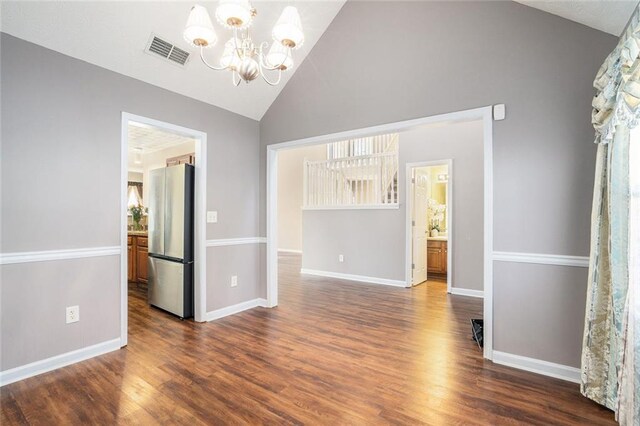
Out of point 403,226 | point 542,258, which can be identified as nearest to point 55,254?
point 542,258

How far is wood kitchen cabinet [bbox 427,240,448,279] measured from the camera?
6.22 metres

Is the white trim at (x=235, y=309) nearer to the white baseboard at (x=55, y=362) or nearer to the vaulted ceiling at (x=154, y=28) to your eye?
the white baseboard at (x=55, y=362)

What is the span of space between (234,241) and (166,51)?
221cm

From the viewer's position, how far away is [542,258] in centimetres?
235

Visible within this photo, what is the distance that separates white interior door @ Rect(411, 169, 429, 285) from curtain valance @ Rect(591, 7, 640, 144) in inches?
136

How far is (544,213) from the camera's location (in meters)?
2.34

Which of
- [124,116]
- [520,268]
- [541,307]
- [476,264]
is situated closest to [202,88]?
[124,116]

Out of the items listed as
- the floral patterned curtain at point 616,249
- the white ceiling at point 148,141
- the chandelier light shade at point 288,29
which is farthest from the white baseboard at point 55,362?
the floral patterned curtain at point 616,249

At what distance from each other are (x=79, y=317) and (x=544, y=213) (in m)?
4.00

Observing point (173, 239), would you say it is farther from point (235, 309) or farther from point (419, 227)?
point (419, 227)

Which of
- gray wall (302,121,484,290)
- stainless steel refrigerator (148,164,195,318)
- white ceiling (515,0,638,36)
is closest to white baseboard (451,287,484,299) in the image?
gray wall (302,121,484,290)

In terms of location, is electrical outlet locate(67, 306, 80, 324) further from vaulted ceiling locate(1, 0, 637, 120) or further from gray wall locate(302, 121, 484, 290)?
gray wall locate(302, 121, 484, 290)

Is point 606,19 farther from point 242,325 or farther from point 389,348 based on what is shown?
point 242,325

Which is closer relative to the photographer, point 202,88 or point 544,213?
point 544,213
